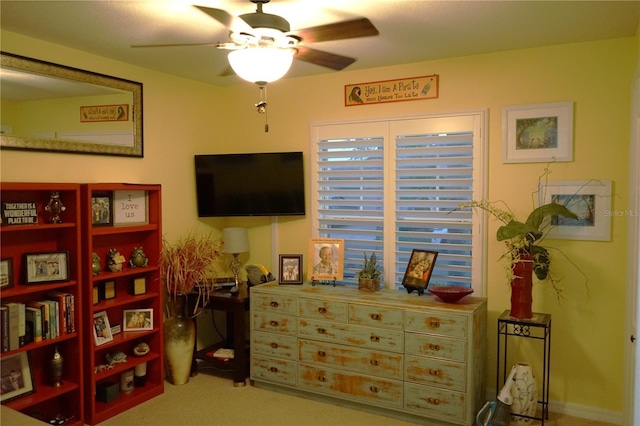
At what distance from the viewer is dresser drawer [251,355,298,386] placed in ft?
12.7

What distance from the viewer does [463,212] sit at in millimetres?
3771

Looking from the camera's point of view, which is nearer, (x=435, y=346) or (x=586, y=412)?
(x=435, y=346)

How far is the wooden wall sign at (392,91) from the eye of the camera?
386 centimetres

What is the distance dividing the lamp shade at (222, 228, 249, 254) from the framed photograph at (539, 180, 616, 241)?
7.86ft

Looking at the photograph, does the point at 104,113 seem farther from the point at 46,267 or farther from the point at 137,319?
the point at 137,319

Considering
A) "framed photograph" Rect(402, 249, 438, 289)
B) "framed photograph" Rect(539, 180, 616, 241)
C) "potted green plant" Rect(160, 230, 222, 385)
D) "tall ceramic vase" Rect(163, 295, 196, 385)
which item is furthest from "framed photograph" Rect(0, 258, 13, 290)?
Result: "framed photograph" Rect(539, 180, 616, 241)

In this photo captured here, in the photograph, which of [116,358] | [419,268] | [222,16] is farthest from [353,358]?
[222,16]

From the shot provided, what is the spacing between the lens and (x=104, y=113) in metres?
3.74

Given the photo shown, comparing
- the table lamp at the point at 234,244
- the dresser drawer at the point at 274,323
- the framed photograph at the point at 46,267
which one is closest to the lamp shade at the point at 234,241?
the table lamp at the point at 234,244

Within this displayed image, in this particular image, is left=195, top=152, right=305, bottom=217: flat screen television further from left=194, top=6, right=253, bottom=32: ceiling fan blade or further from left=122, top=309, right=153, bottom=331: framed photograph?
left=194, top=6, right=253, bottom=32: ceiling fan blade

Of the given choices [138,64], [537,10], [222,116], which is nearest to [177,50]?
[138,64]

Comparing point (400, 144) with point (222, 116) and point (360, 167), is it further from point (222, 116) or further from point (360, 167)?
point (222, 116)

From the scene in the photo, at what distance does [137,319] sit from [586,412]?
3258mm

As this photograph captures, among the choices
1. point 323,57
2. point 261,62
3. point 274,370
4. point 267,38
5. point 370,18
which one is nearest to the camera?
point 261,62
